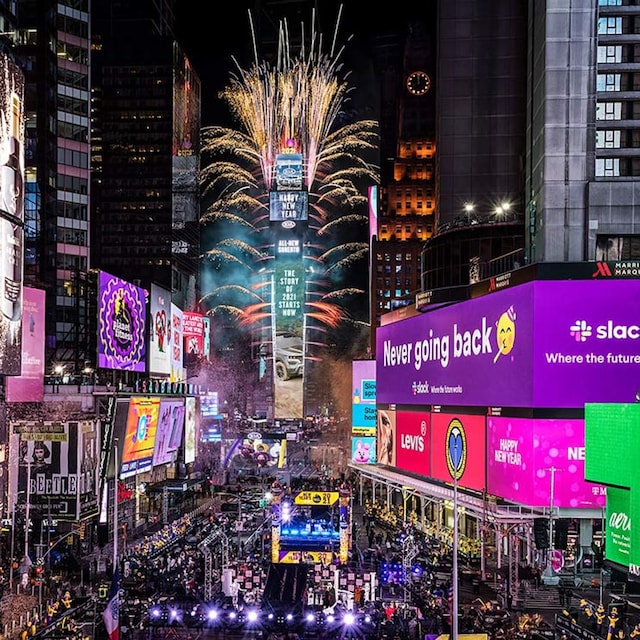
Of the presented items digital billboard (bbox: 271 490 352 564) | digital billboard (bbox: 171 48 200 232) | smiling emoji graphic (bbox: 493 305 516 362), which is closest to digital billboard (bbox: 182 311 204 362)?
digital billboard (bbox: 171 48 200 232)

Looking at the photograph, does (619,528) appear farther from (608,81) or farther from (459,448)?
(608,81)

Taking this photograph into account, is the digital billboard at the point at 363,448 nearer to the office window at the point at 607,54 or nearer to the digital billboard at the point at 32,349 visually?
the digital billboard at the point at 32,349

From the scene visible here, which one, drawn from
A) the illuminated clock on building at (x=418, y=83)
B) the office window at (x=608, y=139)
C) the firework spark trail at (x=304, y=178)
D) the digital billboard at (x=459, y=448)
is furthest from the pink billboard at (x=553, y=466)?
the illuminated clock on building at (x=418, y=83)

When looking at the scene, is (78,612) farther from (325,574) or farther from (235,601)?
(325,574)

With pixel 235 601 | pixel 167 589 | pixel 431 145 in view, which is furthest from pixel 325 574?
pixel 431 145

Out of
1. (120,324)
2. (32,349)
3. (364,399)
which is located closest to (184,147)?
(364,399)

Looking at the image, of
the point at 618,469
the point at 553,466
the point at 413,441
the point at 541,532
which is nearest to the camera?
the point at 618,469

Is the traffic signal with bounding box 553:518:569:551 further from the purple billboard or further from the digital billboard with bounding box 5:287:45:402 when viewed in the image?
the digital billboard with bounding box 5:287:45:402
